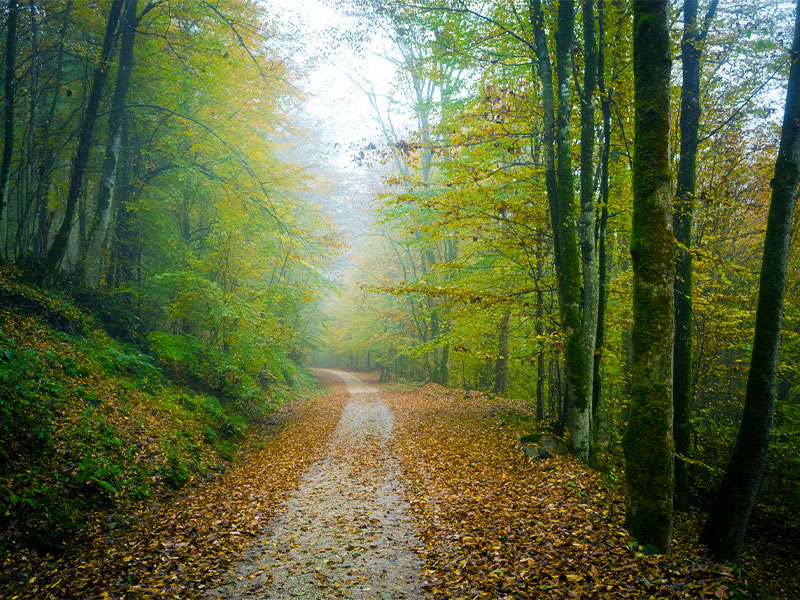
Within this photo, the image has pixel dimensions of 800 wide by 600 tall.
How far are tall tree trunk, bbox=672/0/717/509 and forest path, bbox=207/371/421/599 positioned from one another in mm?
5655

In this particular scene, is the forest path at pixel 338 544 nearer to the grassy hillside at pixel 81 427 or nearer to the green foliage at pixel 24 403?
the grassy hillside at pixel 81 427

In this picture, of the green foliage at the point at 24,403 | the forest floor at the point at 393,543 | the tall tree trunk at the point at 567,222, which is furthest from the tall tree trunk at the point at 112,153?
the tall tree trunk at the point at 567,222

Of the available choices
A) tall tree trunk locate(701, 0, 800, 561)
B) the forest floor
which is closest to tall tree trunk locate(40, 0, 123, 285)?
the forest floor

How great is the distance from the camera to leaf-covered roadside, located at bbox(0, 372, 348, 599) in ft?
13.1

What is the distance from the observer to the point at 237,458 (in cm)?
960

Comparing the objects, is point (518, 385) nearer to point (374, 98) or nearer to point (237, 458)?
point (237, 458)

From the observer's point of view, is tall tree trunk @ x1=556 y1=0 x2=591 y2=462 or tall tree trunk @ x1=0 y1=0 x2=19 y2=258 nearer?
tall tree trunk @ x1=556 y1=0 x2=591 y2=462

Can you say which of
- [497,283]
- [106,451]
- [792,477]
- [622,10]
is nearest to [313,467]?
[106,451]

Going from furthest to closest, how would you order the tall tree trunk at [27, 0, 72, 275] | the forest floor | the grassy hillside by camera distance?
the tall tree trunk at [27, 0, 72, 275], the grassy hillside, the forest floor

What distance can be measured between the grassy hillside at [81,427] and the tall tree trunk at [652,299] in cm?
675

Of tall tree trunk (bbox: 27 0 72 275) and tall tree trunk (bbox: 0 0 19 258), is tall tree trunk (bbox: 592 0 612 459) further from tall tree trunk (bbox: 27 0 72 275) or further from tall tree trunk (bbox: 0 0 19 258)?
tall tree trunk (bbox: 27 0 72 275)

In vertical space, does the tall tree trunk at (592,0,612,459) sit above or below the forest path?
above

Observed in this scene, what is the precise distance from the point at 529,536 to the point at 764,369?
3.80 m

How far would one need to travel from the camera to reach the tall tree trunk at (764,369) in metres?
5.07
